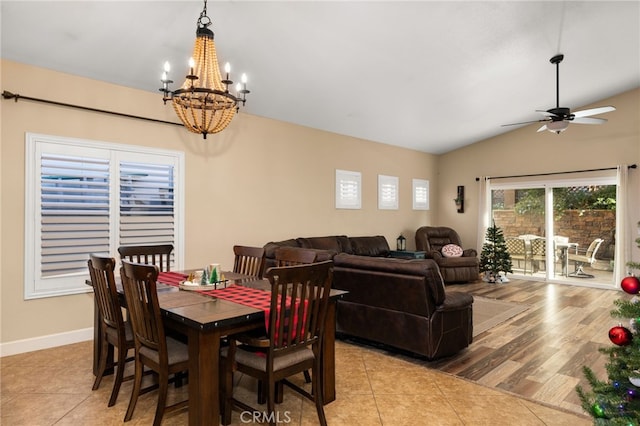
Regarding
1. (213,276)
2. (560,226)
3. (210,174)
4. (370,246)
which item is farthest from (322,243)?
(560,226)

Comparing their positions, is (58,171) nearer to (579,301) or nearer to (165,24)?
(165,24)

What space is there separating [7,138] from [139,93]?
135 centimetres

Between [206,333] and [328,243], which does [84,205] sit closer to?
[206,333]

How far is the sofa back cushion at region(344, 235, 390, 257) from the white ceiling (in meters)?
2.12

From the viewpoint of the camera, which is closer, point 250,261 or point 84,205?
point 250,261

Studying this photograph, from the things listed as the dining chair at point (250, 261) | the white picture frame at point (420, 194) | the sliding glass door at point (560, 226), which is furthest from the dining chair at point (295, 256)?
the sliding glass door at point (560, 226)

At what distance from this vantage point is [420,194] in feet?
28.9

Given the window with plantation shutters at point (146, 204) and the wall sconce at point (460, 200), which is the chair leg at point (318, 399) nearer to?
the window with plantation shutters at point (146, 204)

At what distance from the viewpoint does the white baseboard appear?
3.56 metres

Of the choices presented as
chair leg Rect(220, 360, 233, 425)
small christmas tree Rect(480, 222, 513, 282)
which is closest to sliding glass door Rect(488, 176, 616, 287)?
small christmas tree Rect(480, 222, 513, 282)

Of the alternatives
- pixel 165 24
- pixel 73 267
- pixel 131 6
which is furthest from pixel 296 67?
pixel 73 267

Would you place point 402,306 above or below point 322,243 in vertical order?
below

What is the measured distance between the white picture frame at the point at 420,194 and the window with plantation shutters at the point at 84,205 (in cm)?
568

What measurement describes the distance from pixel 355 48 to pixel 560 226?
19.5 ft
